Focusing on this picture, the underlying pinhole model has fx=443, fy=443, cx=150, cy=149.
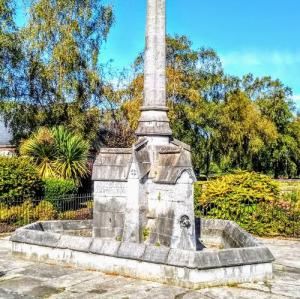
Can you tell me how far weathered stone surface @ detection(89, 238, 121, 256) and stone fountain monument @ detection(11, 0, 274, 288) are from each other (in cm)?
2

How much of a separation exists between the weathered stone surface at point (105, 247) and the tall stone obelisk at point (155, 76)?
2.61 metres

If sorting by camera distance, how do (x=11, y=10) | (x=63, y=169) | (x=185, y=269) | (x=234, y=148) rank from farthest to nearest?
(x=234, y=148) → (x=11, y=10) → (x=63, y=169) → (x=185, y=269)

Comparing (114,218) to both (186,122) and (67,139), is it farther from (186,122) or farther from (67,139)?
(186,122)

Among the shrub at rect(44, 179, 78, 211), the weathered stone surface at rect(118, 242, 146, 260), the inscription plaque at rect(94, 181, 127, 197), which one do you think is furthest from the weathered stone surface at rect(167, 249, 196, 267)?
the shrub at rect(44, 179, 78, 211)

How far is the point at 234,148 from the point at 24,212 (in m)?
26.7

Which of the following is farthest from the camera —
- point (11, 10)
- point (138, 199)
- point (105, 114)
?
point (105, 114)

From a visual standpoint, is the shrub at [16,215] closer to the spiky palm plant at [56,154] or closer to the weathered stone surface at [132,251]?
the spiky palm plant at [56,154]

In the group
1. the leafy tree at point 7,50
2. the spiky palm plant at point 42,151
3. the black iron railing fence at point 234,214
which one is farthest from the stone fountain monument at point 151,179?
the leafy tree at point 7,50

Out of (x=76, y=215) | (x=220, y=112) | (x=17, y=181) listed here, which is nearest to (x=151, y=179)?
(x=76, y=215)

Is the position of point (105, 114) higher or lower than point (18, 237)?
higher

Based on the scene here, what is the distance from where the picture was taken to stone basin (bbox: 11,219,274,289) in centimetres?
784

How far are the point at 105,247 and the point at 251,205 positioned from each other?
7.12 metres

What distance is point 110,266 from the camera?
873 cm

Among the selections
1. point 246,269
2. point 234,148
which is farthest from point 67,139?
point 234,148
